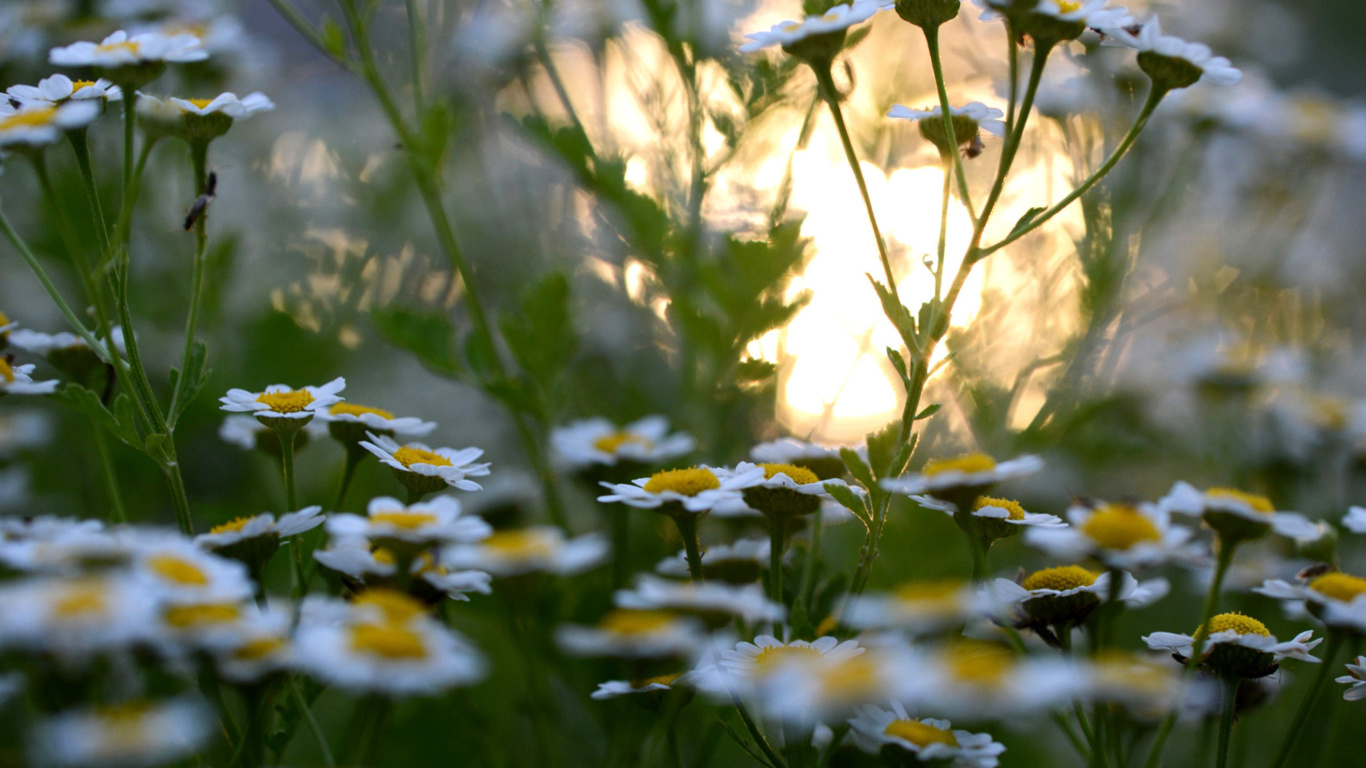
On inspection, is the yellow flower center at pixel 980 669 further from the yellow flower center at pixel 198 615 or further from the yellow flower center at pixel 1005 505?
the yellow flower center at pixel 198 615

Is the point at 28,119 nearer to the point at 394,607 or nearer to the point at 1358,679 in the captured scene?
the point at 394,607

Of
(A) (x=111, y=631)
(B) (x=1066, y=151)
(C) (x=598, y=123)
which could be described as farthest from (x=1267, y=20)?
(A) (x=111, y=631)

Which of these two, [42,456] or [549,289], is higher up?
[549,289]

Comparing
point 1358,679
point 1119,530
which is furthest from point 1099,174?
point 1358,679

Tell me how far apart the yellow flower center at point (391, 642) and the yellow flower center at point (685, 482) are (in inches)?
9.7

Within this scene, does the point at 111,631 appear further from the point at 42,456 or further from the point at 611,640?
the point at 42,456

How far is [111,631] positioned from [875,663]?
1.05ft

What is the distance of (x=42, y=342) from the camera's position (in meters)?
0.76

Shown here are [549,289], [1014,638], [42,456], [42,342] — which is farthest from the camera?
[42,456]

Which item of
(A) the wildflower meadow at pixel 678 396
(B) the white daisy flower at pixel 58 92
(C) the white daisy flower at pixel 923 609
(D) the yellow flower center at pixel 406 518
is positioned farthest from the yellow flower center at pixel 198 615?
(B) the white daisy flower at pixel 58 92

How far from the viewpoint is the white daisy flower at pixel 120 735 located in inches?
14.6

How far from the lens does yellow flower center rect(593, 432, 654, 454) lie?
823 millimetres

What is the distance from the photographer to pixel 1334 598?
60cm

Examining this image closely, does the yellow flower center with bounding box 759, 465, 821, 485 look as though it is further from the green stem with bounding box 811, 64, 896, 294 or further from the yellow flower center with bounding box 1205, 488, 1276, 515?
the yellow flower center with bounding box 1205, 488, 1276, 515
